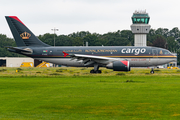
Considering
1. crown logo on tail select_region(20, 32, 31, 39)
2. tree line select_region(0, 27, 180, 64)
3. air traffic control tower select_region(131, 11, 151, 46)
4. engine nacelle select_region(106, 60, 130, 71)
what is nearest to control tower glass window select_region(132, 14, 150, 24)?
air traffic control tower select_region(131, 11, 151, 46)

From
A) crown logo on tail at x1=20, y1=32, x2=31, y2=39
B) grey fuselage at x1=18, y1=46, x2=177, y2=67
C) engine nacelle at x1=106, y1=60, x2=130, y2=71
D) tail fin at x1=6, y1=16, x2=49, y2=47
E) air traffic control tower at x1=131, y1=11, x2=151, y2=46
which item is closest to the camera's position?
engine nacelle at x1=106, y1=60, x2=130, y2=71

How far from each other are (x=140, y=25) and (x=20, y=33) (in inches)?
2185

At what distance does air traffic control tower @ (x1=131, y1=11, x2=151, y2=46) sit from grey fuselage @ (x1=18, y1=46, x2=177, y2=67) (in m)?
50.9

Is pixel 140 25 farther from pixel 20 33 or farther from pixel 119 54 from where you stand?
pixel 20 33

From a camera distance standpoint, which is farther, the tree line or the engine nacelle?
the tree line

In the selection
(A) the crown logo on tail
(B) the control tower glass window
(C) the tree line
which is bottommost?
(A) the crown logo on tail

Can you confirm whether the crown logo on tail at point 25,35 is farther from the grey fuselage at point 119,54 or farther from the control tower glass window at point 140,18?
the control tower glass window at point 140,18

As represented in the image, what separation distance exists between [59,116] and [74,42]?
122 m

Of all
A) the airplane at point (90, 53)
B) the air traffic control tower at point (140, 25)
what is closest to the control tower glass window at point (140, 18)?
the air traffic control tower at point (140, 25)

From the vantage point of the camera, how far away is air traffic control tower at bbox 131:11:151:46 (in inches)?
3506

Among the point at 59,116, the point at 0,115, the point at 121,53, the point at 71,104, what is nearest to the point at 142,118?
the point at 59,116

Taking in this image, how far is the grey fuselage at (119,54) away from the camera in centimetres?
Result: 3834

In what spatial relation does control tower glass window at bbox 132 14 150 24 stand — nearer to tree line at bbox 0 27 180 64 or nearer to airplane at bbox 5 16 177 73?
tree line at bbox 0 27 180 64

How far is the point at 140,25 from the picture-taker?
89000mm
